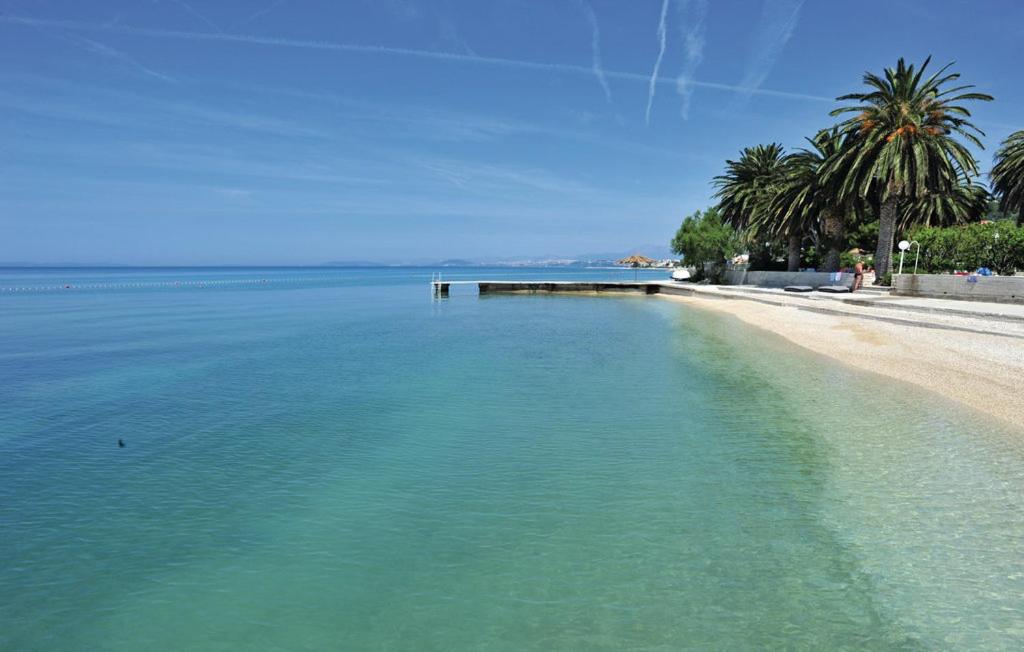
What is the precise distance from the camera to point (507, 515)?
693 centimetres

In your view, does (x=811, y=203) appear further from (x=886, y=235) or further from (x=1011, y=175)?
(x=1011, y=175)

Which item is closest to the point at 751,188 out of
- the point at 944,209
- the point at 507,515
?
the point at 944,209

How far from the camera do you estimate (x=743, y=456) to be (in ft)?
29.4

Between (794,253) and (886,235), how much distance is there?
422 inches

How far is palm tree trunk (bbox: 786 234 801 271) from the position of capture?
45.5 meters

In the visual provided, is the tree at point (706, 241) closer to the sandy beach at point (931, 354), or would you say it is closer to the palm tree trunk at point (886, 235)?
the palm tree trunk at point (886, 235)

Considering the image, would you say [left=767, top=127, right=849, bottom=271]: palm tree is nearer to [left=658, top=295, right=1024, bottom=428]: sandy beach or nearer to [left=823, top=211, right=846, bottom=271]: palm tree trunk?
[left=823, top=211, right=846, bottom=271]: palm tree trunk

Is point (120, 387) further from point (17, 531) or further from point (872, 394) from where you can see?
point (872, 394)

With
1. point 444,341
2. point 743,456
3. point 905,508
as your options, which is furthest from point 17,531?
point 444,341

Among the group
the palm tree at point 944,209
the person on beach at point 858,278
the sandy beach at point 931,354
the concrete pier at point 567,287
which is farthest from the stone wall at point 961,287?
the concrete pier at point 567,287

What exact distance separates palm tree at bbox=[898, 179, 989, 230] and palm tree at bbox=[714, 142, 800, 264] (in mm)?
9091

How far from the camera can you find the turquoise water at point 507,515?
4.88m

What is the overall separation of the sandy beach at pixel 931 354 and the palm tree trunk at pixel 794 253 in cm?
2060

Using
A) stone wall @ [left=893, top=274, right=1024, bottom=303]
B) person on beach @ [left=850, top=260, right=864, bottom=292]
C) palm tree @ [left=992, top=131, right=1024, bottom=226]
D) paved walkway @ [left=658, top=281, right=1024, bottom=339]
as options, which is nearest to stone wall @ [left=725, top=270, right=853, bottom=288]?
person on beach @ [left=850, top=260, right=864, bottom=292]
